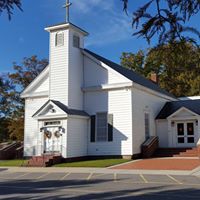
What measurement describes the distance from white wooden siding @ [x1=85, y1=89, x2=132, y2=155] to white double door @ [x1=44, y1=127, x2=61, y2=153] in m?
2.91

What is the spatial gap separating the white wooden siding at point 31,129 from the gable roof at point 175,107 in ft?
34.1

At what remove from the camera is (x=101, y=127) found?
29234 millimetres

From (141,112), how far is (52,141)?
7.41 metres

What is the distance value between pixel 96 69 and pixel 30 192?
18.0 m

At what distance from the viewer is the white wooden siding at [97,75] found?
95.5ft

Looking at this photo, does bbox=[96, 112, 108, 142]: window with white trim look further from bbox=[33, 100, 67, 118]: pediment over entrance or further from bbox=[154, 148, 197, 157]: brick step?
bbox=[154, 148, 197, 157]: brick step

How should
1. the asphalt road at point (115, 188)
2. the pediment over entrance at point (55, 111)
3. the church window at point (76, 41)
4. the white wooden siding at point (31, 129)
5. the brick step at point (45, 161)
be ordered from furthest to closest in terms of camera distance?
1. the white wooden siding at point (31, 129)
2. the church window at point (76, 41)
3. the pediment over entrance at point (55, 111)
4. the brick step at point (45, 161)
5. the asphalt road at point (115, 188)

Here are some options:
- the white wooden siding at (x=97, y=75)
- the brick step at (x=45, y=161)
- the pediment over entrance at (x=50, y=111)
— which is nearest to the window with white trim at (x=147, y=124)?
the white wooden siding at (x=97, y=75)

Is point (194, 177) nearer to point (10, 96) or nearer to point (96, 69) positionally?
point (96, 69)

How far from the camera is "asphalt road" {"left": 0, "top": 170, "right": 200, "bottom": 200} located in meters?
11.8

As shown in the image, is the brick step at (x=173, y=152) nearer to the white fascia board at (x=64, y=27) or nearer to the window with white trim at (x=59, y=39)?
the white fascia board at (x=64, y=27)

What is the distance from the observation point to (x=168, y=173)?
1872cm

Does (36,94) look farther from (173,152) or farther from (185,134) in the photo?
(185,134)

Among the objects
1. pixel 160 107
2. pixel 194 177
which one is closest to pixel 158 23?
pixel 194 177
